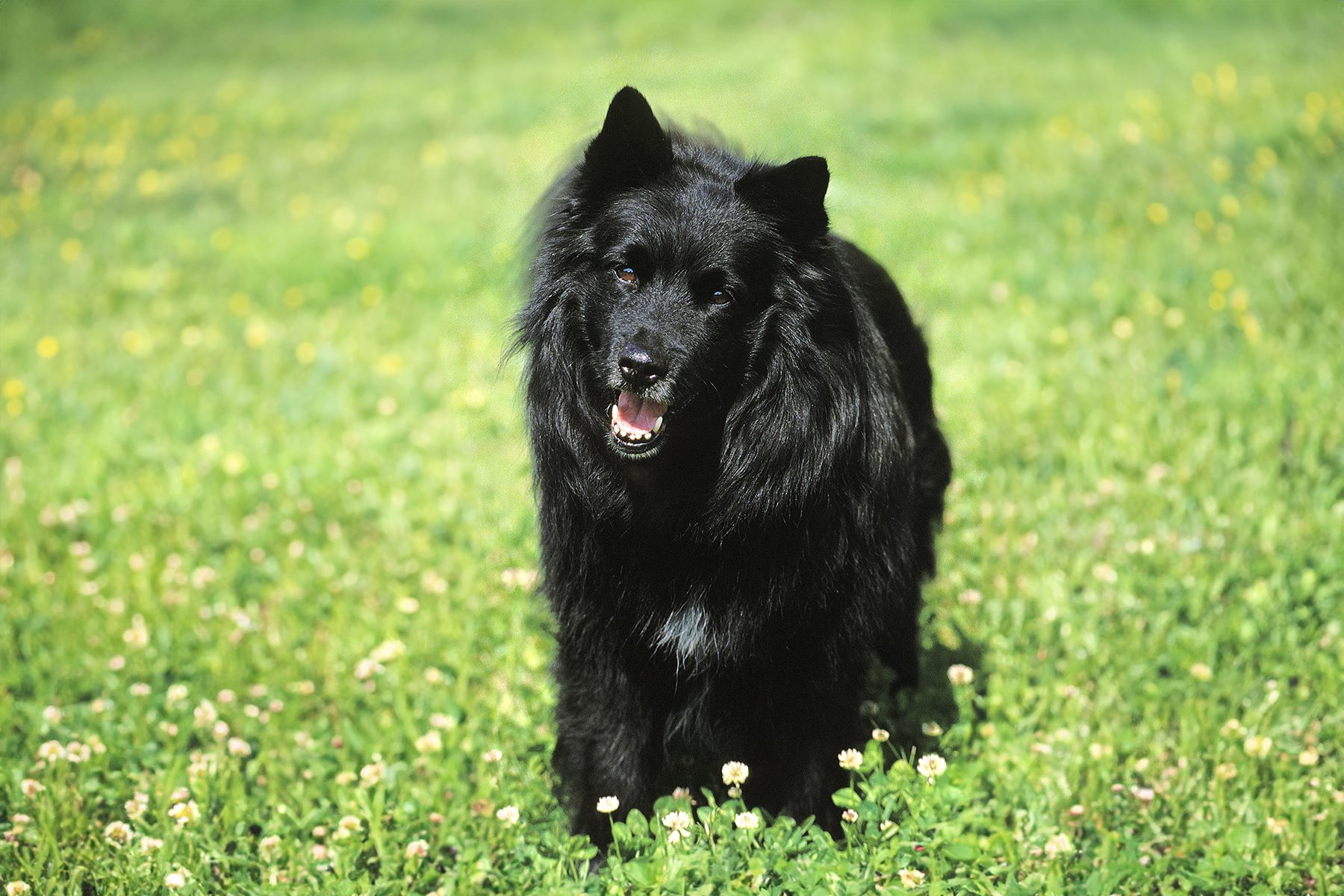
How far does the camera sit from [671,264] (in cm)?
283

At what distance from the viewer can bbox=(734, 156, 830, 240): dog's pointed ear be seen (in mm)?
2775

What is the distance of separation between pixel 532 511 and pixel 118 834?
2.07 m

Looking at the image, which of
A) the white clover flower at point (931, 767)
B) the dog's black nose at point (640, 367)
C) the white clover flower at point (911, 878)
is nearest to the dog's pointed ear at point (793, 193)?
the dog's black nose at point (640, 367)

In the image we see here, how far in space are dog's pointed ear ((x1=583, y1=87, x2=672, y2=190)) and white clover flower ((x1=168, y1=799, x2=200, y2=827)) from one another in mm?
1873

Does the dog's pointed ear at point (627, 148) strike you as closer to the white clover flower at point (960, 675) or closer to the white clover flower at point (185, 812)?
the white clover flower at point (960, 675)

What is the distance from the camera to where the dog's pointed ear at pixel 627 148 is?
275cm

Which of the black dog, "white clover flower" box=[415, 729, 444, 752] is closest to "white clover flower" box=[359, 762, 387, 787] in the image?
"white clover flower" box=[415, 729, 444, 752]

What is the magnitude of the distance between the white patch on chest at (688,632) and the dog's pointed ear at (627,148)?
Answer: 106 cm

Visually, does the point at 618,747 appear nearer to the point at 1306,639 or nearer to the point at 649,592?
the point at 649,592

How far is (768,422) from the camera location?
2.84 metres

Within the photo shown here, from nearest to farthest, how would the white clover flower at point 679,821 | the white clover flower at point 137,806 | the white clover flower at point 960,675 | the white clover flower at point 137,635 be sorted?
the white clover flower at point 679,821, the white clover flower at point 137,806, the white clover flower at point 960,675, the white clover flower at point 137,635

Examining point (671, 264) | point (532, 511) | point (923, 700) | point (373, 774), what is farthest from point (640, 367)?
point (532, 511)

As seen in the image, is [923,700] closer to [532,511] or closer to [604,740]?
[604,740]

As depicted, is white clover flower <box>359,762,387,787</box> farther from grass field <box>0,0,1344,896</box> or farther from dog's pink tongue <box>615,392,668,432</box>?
dog's pink tongue <box>615,392,668,432</box>
